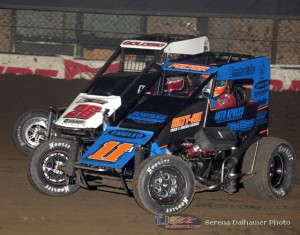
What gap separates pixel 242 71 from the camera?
8180 mm

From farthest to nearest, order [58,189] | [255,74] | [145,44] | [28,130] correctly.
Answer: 1. [28,130]
2. [145,44]
3. [255,74]
4. [58,189]

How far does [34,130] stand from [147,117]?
9.28 ft

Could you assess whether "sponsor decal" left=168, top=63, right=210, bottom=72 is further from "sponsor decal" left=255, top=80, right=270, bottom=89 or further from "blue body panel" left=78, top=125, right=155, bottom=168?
"blue body panel" left=78, top=125, right=155, bottom=168

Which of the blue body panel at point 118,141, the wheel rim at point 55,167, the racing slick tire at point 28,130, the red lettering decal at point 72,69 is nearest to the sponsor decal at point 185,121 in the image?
the blue body panel at point 118,141

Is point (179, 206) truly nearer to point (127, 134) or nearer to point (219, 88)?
point (127, 134)

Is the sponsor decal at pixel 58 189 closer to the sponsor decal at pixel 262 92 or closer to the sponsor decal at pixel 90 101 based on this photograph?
the sponsor decal at pixel 90 101

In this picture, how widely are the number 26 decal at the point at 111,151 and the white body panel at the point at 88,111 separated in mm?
682

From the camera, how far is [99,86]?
903cm

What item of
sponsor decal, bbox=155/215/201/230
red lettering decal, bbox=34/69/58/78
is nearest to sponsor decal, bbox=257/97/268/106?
sponsor decal, bbox=155/215/201/230

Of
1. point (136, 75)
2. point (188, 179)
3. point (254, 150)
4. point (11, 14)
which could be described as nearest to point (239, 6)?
point (11, 14)

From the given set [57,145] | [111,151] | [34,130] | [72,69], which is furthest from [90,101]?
[72,69]

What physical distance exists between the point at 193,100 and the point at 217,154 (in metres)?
0.60

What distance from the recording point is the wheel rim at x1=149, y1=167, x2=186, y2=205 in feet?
22.9

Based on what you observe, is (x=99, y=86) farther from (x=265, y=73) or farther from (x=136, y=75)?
(x=265, y=73)
